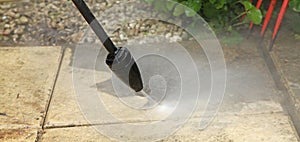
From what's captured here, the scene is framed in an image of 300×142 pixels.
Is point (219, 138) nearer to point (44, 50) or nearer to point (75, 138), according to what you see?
point (75, 138)

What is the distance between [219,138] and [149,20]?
0.96m

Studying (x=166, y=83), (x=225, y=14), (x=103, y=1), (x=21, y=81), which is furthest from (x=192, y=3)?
(x=21, y=81)

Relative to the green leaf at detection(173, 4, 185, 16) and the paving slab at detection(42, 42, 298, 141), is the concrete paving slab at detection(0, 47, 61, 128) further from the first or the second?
the green leaf at detection(173, 4, 185, 16)

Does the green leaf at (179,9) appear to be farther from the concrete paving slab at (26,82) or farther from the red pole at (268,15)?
the concrete paving slab at (26,82)

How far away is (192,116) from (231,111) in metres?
0.17

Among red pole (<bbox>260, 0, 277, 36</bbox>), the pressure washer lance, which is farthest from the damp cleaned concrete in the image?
the pressure washer lance

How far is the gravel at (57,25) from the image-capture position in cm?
256

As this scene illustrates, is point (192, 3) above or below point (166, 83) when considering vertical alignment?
above

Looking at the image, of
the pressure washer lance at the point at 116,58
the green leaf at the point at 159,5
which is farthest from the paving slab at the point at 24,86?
the green leaf at the point at 159,5

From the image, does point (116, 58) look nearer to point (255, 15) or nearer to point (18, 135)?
point (18, 135)

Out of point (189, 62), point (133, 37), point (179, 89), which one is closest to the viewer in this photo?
point (179, 89)

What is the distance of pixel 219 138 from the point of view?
192cm

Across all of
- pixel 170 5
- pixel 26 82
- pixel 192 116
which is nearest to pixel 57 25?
pixel 26 82

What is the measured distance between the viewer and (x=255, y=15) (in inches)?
93.7
